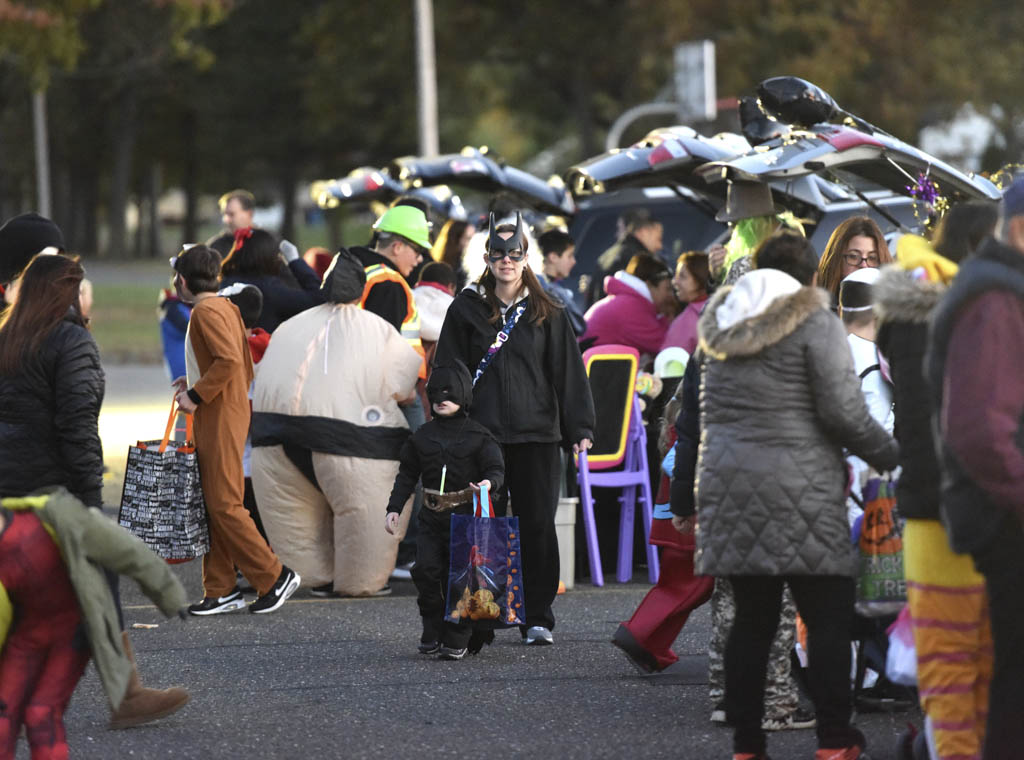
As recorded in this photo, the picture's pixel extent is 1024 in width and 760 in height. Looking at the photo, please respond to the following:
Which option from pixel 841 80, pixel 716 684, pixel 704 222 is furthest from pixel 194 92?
pixel 716 684

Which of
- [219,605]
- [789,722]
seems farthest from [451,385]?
[789,722]

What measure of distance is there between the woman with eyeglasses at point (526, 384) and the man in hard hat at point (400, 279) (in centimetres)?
132

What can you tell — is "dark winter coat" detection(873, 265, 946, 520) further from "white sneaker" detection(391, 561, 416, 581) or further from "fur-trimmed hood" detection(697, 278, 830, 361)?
"white sneaker" detection(391, 561, 416, 581)

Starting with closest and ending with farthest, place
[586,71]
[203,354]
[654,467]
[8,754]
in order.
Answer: [8,754] → [203,354] → [654,467] → [586,71]

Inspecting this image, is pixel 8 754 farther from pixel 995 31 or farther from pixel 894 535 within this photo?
pixel 995 31

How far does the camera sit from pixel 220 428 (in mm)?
8727

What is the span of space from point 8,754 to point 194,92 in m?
50.7

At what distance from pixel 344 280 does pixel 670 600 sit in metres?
2.81

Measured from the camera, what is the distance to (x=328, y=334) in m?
9.01

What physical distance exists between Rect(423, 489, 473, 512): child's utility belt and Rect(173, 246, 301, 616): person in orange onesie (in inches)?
53.4

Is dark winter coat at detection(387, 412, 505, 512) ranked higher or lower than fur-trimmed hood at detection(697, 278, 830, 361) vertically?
lower

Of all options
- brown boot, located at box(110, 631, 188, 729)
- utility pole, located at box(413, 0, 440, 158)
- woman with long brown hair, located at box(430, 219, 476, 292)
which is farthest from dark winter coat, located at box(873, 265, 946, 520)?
utility pole, located at box(413, 0, 440, 158)

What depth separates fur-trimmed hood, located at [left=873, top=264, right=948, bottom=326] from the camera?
5238mm

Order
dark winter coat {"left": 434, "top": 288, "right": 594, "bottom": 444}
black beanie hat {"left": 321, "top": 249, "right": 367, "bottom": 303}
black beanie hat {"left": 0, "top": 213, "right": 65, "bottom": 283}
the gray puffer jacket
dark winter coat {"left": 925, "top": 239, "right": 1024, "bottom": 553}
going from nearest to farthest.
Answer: dark winter coat {"left": 925, "top": 239, "right": 1024, "bottom": 553}, the gray puffer jacket, black beanie hat {"left": 0, "top": 213, "right": 65, "bottom": 283}, dark winter coat {"left": 434, "top": 288, "right": 594, "bottom": 444}, black beanie hat {"left": 321, "top": 249, "right": 367, "bottom": 303}
